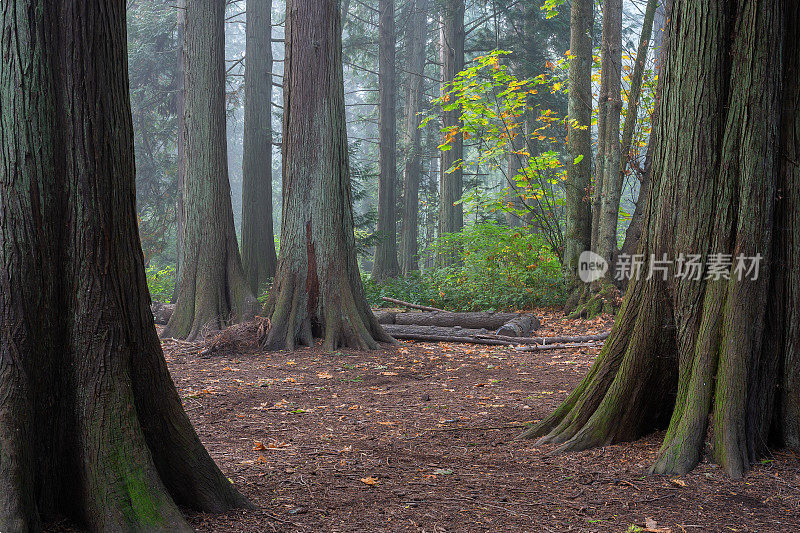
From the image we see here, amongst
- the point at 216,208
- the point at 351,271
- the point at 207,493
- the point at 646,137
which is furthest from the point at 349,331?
the point at 646,137

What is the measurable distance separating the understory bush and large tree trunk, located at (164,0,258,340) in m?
4.72

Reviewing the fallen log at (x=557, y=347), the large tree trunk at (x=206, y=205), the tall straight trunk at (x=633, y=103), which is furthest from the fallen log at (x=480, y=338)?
the tall straight trunk at (x=633, y=103)

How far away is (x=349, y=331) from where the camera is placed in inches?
333

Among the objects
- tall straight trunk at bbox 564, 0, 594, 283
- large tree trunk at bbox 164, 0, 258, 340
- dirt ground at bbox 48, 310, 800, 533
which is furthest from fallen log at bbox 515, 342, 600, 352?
large tree trunk at bbox 164, 0, 258, 340

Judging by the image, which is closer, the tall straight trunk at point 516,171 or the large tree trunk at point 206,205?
the large tree trunk at point 206,205

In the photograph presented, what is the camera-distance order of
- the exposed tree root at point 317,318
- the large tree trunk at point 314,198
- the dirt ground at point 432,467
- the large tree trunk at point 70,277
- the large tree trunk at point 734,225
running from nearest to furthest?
the large tree trunk at point 70,277, the dirt ground at point 432,467, the large tree trunk at point 734,225, the exposed tree root at point 317,318, the large tree trunk at point 314,198

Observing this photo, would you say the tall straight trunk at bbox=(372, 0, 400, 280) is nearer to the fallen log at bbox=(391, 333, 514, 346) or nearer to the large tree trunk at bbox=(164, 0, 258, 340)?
the fallen log at bbox=(391, 333, 514, 346)

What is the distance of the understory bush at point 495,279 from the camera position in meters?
12.8

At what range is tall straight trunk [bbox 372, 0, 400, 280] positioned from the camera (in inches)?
746

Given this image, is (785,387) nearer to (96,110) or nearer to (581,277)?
(96,110)

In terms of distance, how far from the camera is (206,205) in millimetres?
9727

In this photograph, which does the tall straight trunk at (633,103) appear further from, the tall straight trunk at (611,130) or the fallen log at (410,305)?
the fallen log at (410,305)

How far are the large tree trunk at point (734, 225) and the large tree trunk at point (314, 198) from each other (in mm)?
5367

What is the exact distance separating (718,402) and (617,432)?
0.71 m
